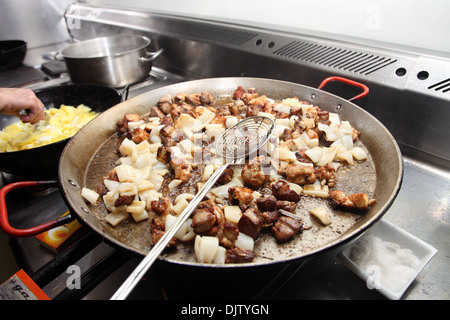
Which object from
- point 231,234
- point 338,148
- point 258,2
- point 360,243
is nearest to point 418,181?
point 338,148

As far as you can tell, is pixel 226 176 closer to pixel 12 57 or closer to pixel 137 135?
pixel 137 135

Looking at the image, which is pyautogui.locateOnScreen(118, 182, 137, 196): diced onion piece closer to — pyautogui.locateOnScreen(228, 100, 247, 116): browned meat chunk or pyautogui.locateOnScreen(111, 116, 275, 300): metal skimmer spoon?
pyautogui.locateOnScreen(111, 116, 275, 300): metal skimmer spoon

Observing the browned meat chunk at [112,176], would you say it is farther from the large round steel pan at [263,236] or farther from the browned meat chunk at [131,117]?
the browned meat chunk at [131,117]

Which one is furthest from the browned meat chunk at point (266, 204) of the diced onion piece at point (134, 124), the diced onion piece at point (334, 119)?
the diced onion piece at point (134, 124)

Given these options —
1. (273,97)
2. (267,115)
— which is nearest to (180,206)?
(267,115)

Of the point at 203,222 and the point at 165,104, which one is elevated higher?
the point at 165,104

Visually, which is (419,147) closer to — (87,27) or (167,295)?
(167,295)
